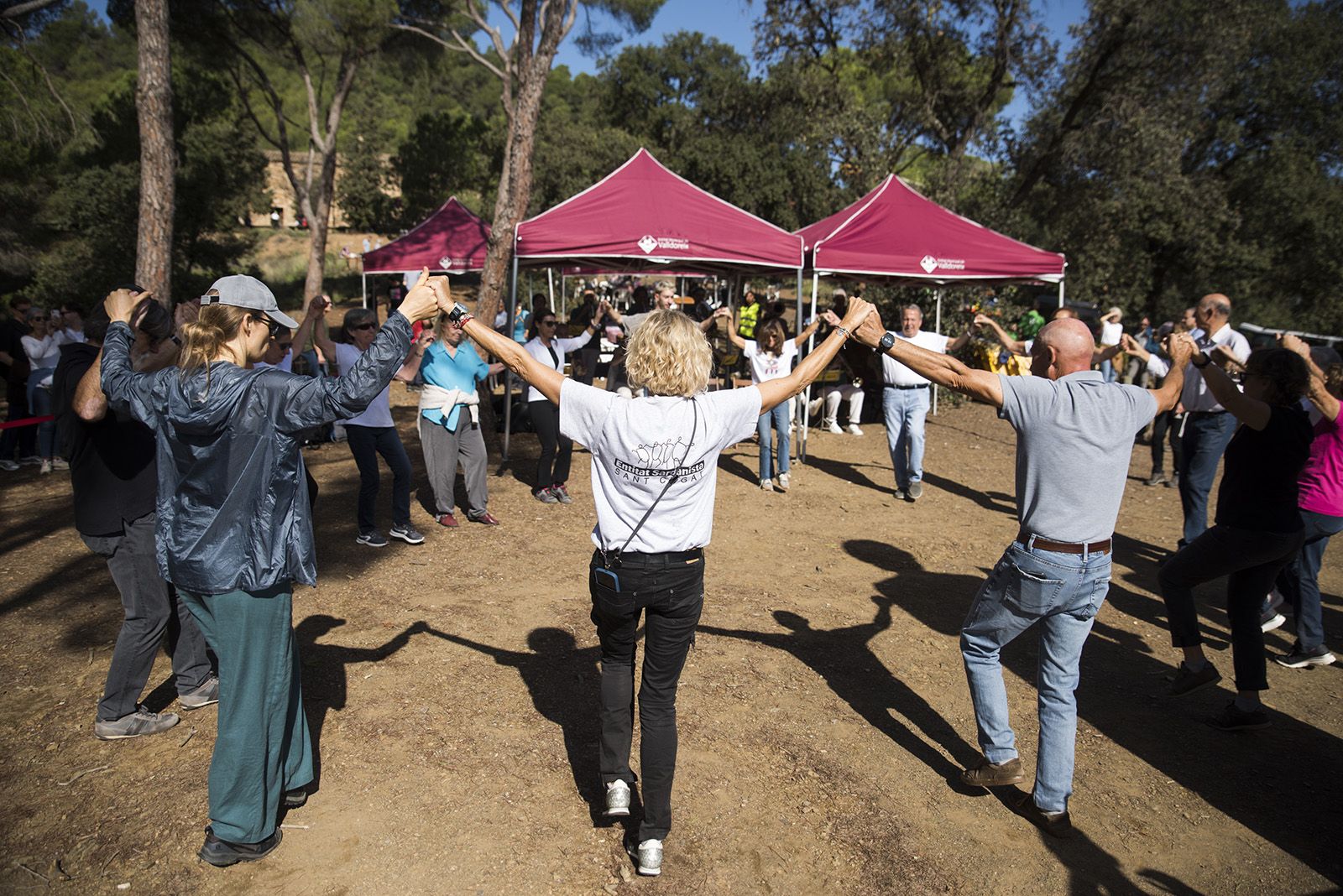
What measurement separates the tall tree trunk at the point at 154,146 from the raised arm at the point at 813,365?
8239 millimetres

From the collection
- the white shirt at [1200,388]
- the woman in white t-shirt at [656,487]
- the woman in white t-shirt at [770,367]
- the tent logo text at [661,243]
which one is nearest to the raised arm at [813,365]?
the woman in white t-shirt at [656,487]

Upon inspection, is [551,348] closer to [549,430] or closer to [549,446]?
[549,430]

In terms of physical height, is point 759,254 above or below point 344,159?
below

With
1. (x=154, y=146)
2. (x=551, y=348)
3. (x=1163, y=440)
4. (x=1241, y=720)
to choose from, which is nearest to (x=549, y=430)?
(x=551, y=348)

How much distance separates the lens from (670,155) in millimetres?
33719

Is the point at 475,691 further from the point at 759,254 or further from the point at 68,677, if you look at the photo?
the point at 759,254

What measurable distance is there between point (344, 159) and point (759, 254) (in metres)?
33.9

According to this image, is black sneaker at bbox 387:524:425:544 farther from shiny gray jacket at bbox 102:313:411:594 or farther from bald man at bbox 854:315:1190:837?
bald man at bbox 854:315:1190:837

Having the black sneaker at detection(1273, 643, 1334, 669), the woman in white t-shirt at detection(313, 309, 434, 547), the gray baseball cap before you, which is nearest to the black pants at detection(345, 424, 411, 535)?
the woman in white t-shirt at detection(313, 309, 434, 547)

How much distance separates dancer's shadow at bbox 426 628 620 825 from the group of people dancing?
34 cm

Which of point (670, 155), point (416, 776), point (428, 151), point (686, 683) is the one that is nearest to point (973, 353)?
point (686, 683)

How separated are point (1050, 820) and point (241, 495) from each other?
3.19 meters

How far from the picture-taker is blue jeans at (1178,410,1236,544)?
6.11 m

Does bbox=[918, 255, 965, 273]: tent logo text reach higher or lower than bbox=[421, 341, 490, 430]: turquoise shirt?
higher
